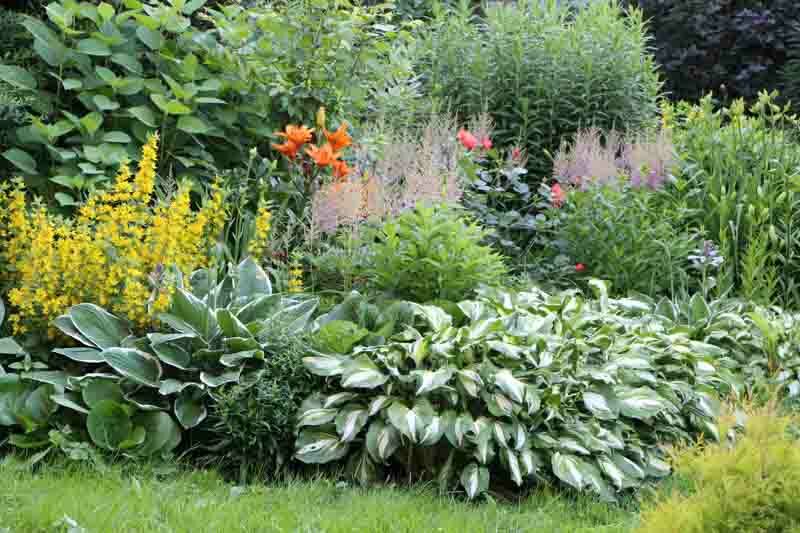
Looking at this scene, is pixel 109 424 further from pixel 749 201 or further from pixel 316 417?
pixel 749 201

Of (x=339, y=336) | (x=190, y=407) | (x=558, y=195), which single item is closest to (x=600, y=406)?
(x=339, y=336)

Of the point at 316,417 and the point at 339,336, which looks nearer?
the point at 316,417

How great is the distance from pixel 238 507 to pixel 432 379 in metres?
0.92

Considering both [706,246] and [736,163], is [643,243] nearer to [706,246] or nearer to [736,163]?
[706,246]

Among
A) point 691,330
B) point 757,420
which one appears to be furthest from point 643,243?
point 757,420

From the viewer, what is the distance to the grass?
3080 millimetres

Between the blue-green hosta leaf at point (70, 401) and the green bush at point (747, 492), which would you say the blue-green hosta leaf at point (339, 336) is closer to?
the blue-green hosta leaf at point (70, 401)

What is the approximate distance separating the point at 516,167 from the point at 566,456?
3084 millimetres

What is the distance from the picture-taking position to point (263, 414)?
150 inches

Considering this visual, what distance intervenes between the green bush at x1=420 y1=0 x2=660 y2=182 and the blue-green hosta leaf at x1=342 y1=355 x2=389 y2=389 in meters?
3.48

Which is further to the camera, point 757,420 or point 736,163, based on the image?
point 736,163

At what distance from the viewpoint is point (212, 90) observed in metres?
5.26

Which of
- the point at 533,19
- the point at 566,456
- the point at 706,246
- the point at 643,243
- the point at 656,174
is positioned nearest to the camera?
the point at 566,456

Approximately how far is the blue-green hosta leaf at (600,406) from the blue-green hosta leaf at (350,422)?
0.91 m
